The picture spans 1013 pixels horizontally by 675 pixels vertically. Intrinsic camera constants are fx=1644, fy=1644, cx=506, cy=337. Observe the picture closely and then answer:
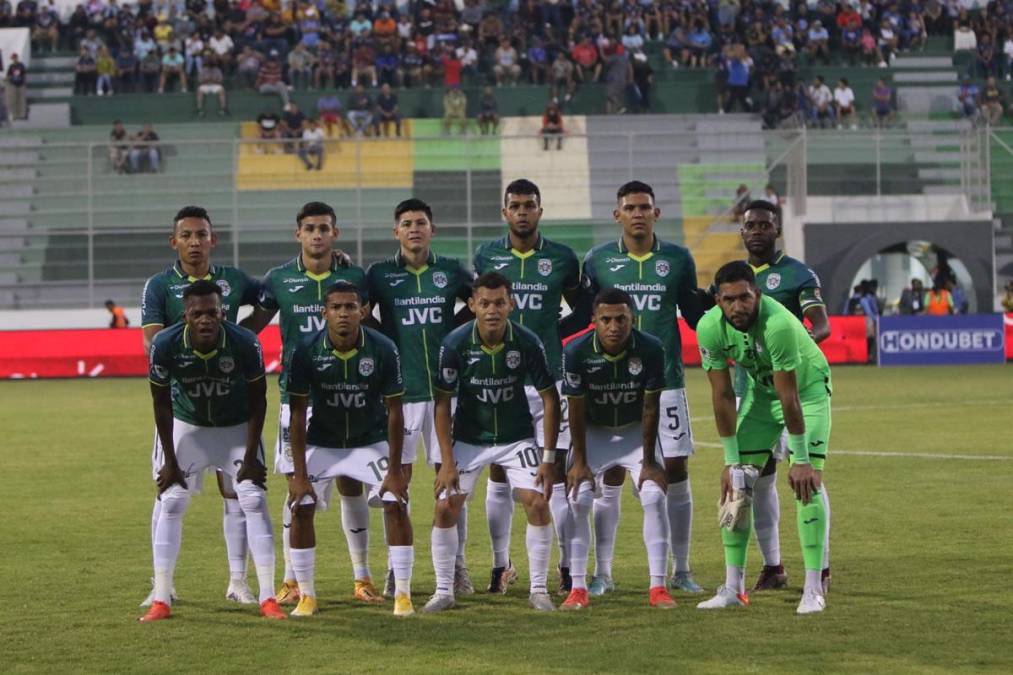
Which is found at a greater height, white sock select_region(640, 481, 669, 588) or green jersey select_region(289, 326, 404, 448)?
green jersey select_region(289, 326, 404, 448)

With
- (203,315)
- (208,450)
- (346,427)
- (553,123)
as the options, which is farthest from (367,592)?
(553,123)

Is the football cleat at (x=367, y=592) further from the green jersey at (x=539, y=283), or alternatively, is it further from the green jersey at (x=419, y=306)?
the green jersey at (x=539, y=283)

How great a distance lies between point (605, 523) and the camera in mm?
10148

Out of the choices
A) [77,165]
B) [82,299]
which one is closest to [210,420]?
[82,299]

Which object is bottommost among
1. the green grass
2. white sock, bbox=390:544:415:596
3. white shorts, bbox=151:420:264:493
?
the green grass

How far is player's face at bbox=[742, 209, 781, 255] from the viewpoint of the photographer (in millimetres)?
10461

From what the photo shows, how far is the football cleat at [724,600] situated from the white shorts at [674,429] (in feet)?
3.28

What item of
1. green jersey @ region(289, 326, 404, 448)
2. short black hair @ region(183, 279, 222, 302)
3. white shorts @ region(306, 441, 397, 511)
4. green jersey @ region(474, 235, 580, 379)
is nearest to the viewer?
short black hair @ region(183, 279, 222, 302)

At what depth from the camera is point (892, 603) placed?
376 inches

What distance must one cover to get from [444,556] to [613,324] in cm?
Answer: 169

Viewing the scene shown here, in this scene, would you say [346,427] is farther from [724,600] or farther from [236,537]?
[724,600]

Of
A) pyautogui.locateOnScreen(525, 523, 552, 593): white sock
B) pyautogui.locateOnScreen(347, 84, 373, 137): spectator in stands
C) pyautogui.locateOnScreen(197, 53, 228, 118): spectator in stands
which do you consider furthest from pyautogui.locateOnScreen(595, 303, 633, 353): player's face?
pyautogui.locateOnScreen(197, 53, 228, 118): spectator in stands

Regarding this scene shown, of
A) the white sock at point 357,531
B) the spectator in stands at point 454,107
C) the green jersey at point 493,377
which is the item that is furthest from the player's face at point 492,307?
the spectator in stands at point 454,107

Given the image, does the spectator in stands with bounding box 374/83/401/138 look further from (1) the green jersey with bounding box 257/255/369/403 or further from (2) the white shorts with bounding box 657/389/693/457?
(2) the white shorts with bounding box 657/389/693/457
